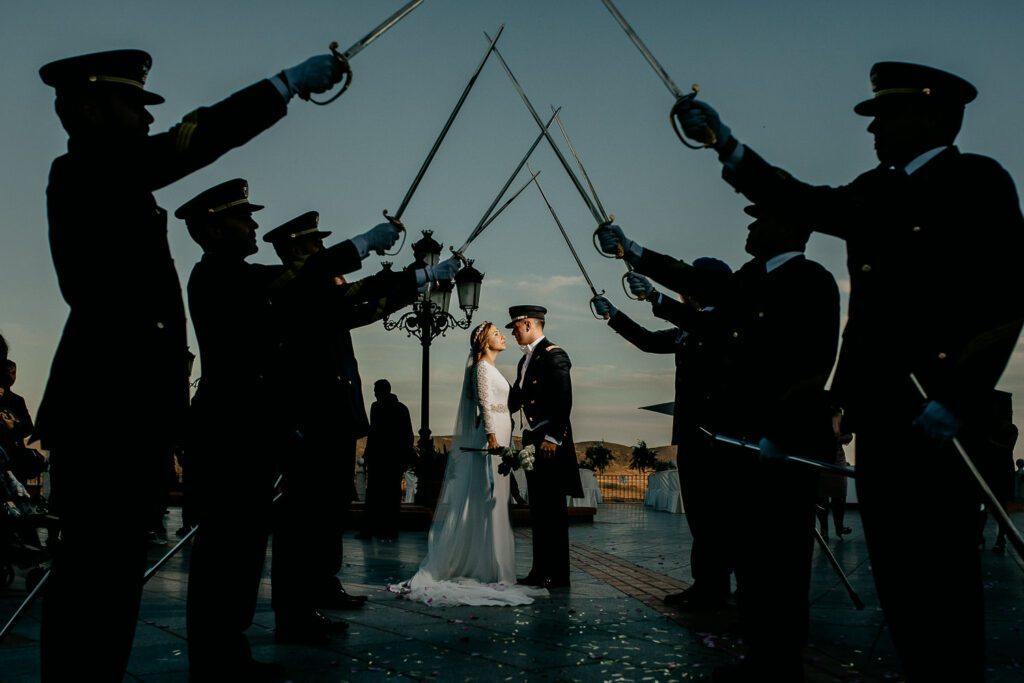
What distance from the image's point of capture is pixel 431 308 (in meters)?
16.2

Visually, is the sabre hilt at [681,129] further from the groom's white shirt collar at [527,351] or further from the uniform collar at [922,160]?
the groom's white shirt collar at [527,351]

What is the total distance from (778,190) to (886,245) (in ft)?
1.40

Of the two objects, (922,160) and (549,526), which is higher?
(922,160)

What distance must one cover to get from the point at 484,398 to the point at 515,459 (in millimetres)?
645

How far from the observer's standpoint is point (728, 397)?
5.91 m

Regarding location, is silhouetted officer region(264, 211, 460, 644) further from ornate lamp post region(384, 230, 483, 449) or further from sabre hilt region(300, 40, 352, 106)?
ornate lamp post region(384, 230, 483, 449)

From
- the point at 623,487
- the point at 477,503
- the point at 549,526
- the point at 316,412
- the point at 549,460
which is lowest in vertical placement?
the point at 623,487

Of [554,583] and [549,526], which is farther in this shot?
[549,526]

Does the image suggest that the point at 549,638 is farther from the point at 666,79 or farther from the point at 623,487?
the point at 623,487

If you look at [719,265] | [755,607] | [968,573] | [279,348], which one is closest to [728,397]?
[719,265]

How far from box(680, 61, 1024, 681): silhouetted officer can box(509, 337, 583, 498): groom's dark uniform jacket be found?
16.2 feet

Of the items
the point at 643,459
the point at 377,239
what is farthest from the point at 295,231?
the point at 643,459

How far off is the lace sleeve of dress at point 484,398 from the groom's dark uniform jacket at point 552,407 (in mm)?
311

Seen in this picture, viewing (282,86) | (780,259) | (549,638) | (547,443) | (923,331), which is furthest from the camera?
(547,443)
